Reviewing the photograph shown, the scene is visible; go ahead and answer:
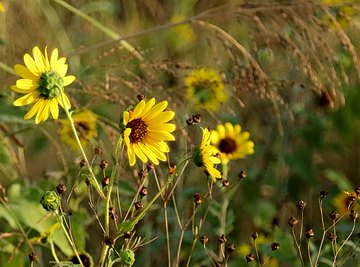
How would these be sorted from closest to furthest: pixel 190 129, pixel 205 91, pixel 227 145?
pixel 227 145 < pixel 205 91 < pixel 190 129

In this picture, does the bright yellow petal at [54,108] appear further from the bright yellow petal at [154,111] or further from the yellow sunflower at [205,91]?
the yellow sunflower at [205,91]

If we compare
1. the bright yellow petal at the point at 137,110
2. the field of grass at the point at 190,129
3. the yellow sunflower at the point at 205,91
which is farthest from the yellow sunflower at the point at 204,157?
the yellow sunflower at the point at 205,91

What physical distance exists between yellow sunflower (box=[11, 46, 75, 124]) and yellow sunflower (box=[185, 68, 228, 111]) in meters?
1.19

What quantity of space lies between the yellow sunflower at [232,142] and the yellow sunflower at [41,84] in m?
0.87

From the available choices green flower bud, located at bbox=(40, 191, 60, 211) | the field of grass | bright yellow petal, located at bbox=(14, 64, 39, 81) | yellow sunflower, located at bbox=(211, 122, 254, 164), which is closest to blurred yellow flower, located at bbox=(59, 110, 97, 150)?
the field of grass

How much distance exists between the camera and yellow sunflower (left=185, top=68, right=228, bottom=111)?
251 centimetres

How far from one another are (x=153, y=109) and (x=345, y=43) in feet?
2.50

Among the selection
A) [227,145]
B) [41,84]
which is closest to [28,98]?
[41,84]

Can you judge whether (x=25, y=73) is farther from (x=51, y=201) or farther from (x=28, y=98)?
(x=51, y=201)

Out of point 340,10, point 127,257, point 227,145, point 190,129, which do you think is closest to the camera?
point 127,257

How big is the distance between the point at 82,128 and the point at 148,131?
86 centimetres

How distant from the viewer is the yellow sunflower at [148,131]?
1286 mm

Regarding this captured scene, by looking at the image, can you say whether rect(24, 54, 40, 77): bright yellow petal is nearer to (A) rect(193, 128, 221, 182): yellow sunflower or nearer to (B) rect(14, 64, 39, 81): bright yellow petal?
(B) rect(14, 64, 39, 81): bright yellow petal

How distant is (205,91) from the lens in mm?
2533
